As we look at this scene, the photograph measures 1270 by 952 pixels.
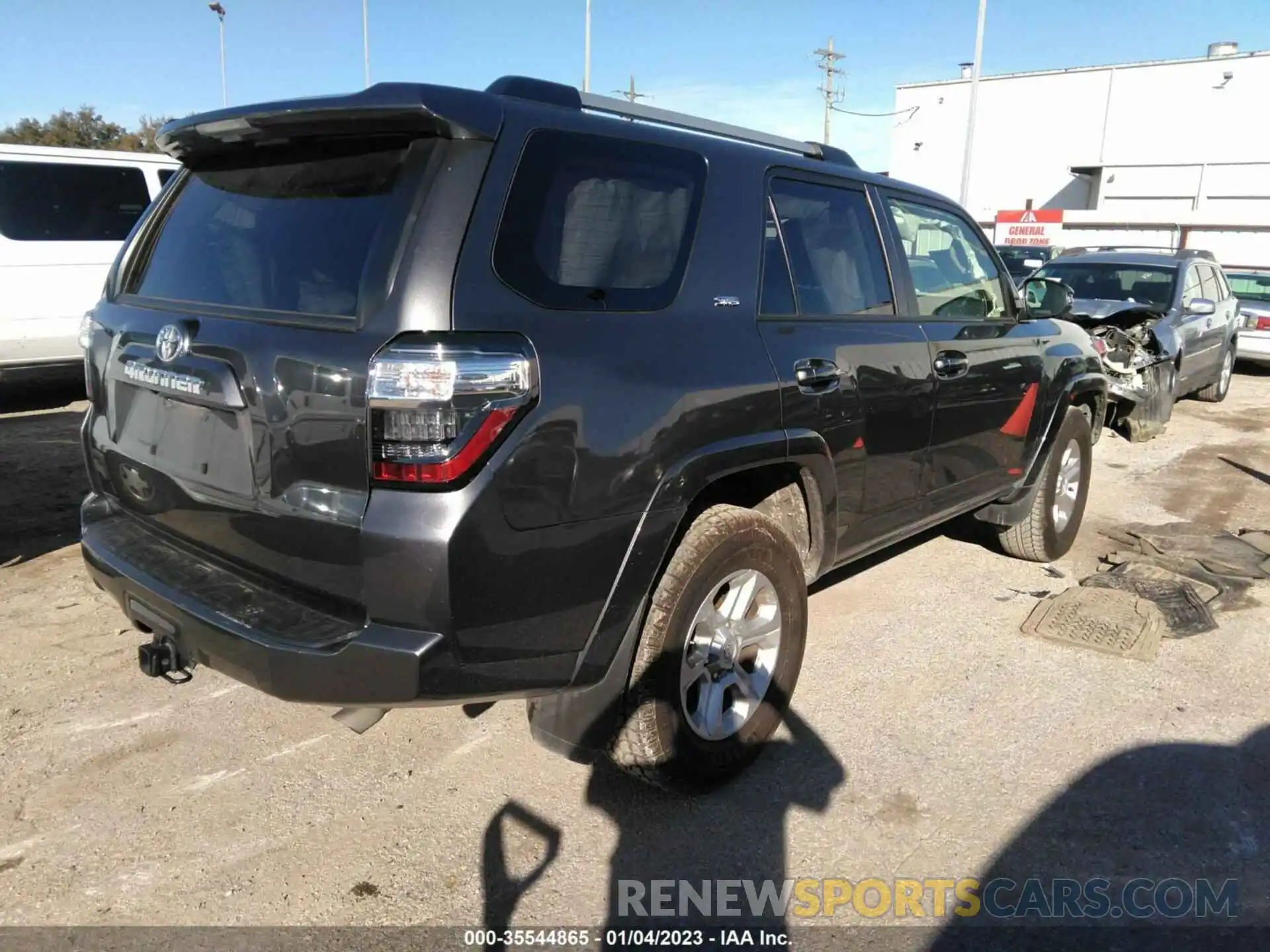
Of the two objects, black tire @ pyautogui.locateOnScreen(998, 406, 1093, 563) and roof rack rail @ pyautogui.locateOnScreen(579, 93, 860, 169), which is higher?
roof rack rail @ pyautogui.locateOnScreen(579, 93, 860, 169)

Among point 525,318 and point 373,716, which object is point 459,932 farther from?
point 525,318

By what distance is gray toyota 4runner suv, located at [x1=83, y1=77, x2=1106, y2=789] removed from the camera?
2172 millimetres

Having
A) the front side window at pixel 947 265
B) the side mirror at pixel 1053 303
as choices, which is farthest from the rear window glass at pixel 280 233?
the side mirror at pixel 1053 303

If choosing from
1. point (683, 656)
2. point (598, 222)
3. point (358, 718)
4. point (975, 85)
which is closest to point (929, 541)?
point (683, 656)

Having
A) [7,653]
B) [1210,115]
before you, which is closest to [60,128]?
[7,653]

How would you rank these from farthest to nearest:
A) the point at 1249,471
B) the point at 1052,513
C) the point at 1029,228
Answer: the point at 1029,228 → the point at 1249,471 → the point at 1052,513

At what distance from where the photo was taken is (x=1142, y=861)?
110 inches

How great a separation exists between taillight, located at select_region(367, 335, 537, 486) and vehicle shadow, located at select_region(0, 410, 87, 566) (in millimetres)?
3830

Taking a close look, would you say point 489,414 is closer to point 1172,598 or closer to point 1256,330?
point 1172,598

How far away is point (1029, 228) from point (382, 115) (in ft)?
122

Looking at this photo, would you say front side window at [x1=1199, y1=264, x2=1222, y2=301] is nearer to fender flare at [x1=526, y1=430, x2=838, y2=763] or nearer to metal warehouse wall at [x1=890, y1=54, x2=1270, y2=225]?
fender flare at [x1=526, y1=430, x2=838, y2=763]

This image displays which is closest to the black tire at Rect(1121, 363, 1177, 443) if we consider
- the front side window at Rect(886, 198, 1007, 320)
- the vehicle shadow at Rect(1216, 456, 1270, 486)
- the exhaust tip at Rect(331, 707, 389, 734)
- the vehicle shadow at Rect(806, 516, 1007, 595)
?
the vehicle shadow at Rect(1216, 456, 1270, 486)

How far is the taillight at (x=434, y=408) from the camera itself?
6.96ft

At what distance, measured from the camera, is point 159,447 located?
2.63m
